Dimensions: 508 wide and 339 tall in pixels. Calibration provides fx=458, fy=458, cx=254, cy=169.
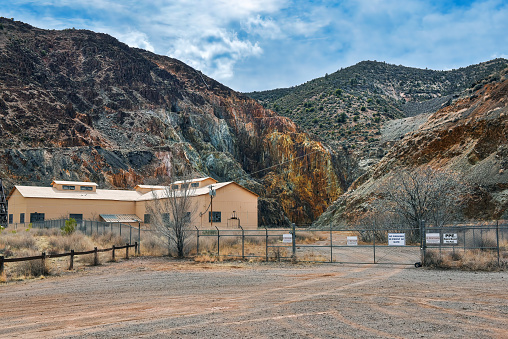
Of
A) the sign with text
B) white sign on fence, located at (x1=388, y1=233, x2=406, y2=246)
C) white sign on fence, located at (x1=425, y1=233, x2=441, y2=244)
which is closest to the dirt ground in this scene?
white sign on fence, located at (x1=425, y1=233, x2=441, y2=244)

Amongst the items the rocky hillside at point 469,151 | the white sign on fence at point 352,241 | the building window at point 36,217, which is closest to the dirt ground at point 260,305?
the white sign on fence at point 352,241

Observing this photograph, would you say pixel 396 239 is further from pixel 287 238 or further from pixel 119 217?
pixel 119 217

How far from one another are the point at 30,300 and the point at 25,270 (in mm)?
6171

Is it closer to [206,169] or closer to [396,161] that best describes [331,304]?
[396,161]

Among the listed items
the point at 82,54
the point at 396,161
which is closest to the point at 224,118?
the point at 82,54

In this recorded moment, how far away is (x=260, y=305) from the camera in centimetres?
1238

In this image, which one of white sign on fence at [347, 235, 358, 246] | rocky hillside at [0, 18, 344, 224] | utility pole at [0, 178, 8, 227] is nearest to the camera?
white sign on fence at [347, 235, 358, 246]

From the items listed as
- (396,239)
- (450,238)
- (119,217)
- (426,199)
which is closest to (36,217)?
(119,217)

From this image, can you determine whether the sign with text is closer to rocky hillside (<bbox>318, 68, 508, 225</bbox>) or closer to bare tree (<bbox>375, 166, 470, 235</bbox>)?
bare tree (<bbox>375, 166, 470, 235</bbox>)

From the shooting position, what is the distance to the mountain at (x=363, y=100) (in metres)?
84.6

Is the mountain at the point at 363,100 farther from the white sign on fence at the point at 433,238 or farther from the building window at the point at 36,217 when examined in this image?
the white sign on fence at the point at 433,238

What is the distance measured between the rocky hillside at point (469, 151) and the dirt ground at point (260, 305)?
22205mm

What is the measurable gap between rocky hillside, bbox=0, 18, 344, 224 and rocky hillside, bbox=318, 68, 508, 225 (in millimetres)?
23253

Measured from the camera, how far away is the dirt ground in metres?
9.66
